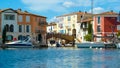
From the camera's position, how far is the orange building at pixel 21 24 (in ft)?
353

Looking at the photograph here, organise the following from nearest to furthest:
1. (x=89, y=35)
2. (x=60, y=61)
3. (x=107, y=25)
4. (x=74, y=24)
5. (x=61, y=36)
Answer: (x=60, y=61), (x=107, y=25), (x=89, y=35), (x=61, y=36), (x=74, y=24)

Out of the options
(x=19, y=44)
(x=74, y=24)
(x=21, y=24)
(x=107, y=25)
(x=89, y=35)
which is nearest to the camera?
(x=19, y=44)

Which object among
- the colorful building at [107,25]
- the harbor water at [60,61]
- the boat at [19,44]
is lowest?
the harbor water at [60,61]

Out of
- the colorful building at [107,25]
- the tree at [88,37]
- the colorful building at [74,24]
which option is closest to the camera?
the colorful building at [107,25]

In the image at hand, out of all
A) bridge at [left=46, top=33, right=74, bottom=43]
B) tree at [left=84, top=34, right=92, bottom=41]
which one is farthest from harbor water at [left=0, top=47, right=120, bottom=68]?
bridge at [left=46, top=33, right=74, bottom=43]

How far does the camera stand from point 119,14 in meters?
112

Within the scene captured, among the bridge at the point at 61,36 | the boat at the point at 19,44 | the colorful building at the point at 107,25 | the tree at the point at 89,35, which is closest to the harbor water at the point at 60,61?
the boat at the point at 19,44

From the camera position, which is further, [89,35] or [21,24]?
[89,35]

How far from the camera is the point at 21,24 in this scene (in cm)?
11000

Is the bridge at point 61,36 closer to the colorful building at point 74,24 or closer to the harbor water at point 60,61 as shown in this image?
the colorful building at point 74,24

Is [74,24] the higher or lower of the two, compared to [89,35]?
higher

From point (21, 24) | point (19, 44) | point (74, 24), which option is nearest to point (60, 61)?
point (19, 44)

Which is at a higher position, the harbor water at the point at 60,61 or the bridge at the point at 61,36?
the bridge at the point at 61,36

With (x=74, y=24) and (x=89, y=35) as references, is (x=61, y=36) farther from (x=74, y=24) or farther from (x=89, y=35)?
(x=74, y=24)
